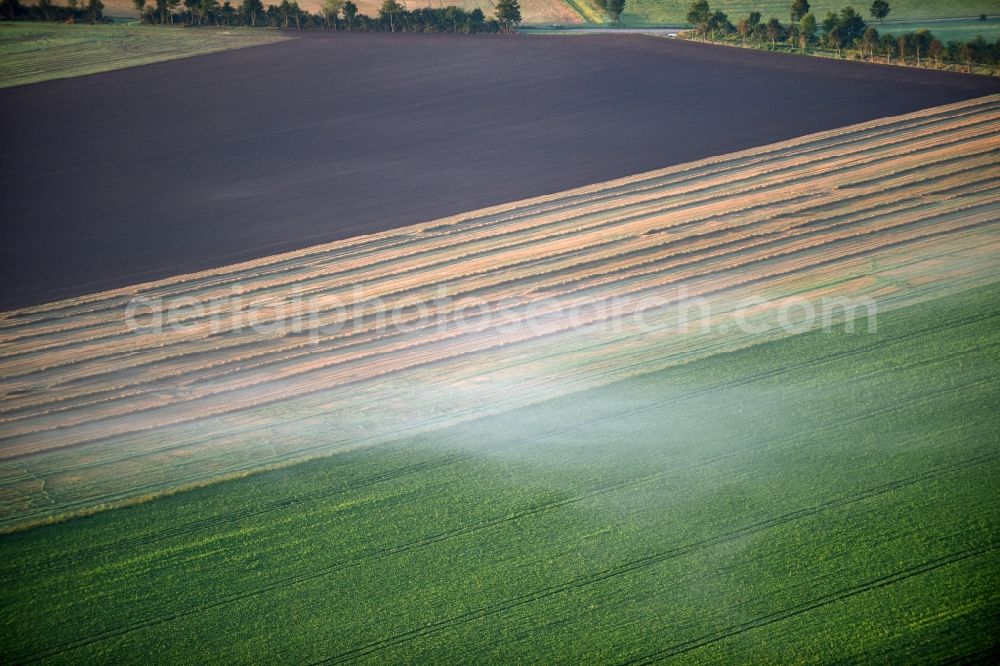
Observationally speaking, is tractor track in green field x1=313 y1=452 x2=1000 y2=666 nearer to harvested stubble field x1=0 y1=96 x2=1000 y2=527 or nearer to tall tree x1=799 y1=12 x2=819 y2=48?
harvested stubble field x1=0 y1=96 x2=1000 y2=527

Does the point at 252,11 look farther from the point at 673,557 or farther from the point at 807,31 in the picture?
the point at 673,557

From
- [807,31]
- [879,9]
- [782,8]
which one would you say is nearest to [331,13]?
[807,31]

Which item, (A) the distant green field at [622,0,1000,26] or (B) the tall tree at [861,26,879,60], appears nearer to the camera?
(B) the tall tree at [861,26,879,60]

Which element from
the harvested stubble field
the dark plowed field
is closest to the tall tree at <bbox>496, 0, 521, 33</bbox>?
the dark plowed field
